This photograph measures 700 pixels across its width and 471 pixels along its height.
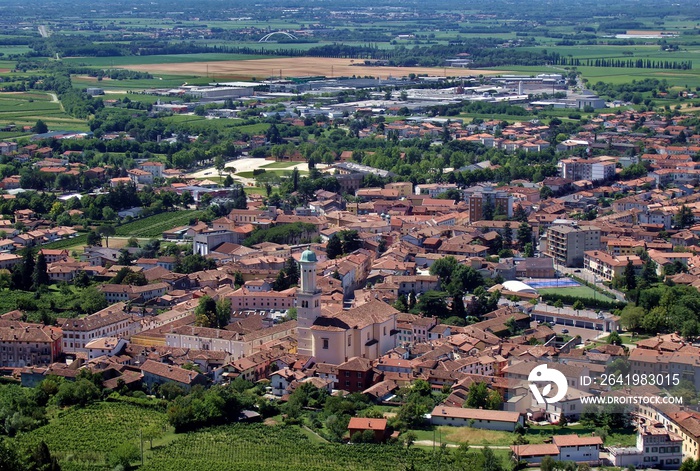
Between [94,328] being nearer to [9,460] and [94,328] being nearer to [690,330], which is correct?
[9,460]

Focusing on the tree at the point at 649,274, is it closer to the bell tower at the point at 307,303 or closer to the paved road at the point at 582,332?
the paved road at the point at 582,332

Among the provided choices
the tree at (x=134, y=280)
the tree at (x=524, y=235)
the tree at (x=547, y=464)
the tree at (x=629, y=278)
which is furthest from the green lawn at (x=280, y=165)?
the tree at (x=547, y=464)

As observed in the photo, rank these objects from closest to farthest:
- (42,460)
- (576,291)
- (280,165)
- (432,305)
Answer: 1. (42,460)
2. (432,305)
3. (576,291)
4. (280,165)

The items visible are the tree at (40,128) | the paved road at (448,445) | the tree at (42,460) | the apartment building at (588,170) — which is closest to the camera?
the tree at (42,460)

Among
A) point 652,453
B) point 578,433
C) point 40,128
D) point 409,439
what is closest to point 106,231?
point 409,439

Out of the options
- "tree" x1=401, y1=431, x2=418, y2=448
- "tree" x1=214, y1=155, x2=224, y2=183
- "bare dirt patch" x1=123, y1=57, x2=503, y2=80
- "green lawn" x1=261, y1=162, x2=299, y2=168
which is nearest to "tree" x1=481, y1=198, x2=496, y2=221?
"tree" x1=214, y1=155, x2=224, y2=183

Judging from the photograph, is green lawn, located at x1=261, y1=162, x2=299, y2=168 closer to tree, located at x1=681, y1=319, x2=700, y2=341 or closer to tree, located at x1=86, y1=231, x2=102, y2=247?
tree, located at x1=86, y1=231, x2=102, y2=247
